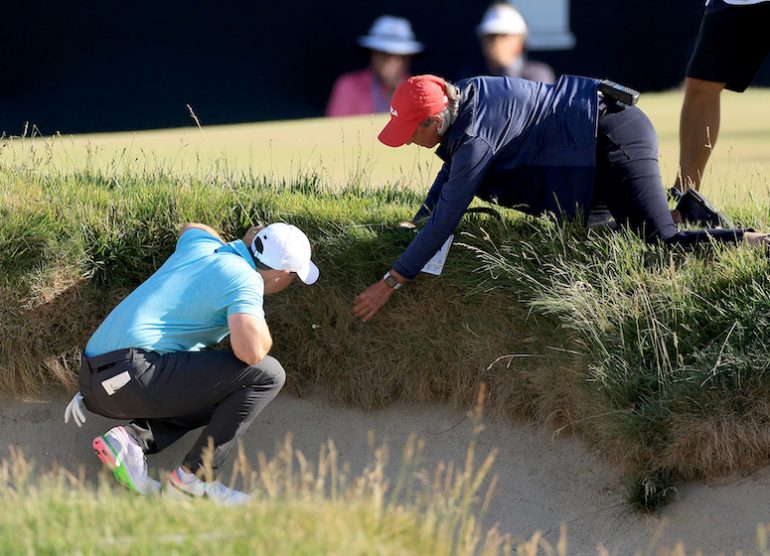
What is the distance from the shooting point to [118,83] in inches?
437

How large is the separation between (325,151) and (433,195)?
3.36 m

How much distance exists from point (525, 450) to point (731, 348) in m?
1.14

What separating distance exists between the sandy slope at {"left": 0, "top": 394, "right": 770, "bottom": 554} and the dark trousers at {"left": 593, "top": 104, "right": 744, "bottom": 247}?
1062 millimetres

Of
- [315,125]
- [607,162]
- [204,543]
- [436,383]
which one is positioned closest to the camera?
[204,543]

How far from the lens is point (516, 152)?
4.86 m

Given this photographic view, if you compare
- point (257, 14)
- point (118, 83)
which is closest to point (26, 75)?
point (118, 83)

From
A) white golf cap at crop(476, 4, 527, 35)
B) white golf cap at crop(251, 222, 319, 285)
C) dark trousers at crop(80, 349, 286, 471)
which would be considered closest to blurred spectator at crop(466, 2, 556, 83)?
white golf cap at crop(476, 4, 527, 35)

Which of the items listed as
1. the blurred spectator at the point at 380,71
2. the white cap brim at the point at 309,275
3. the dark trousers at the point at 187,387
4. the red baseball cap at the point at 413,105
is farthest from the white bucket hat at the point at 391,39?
the dark trousers at the point at 187,387

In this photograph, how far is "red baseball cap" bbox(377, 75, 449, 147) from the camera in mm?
4641

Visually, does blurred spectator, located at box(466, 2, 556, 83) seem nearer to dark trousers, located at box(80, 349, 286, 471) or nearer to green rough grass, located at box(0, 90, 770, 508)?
green rough grass, located at box(0, 90, 770, 508)

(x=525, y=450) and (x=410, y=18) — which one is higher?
(x=410, y=18)

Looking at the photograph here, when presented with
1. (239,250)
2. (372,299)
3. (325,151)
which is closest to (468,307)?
(372,299)

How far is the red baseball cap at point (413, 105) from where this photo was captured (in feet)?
15.2

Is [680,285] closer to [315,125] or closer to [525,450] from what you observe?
[525,450]
